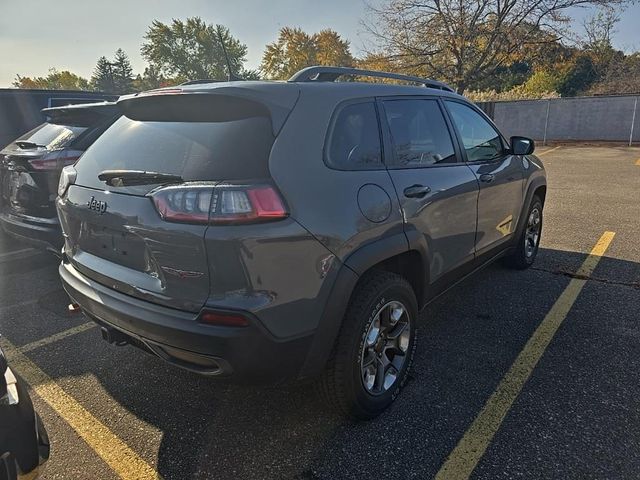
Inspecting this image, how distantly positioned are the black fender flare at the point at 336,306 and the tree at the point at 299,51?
55.2 metres

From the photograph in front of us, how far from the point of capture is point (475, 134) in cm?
357

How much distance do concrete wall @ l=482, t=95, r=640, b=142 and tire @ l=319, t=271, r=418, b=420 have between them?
22.0 metres

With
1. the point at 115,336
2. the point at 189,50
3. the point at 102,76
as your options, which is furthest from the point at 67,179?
the point at 102,76

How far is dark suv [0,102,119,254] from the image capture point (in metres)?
3.91

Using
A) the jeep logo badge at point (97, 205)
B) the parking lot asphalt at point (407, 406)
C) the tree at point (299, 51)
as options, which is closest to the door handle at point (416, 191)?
the parking lot asphalt at point (407, 406)

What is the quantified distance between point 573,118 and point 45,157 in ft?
76.2

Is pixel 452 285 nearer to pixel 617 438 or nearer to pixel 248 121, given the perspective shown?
pixel 617 438

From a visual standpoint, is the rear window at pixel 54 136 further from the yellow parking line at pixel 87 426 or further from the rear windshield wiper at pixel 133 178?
the rear windshield wiper at pixel 133 178

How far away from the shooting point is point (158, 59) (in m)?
69.4

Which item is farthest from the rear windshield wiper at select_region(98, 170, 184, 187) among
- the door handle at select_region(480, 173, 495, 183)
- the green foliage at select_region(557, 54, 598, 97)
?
the green foliage at select_region(557, 54, 598, 97)

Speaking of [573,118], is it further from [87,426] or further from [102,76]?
[102,76]

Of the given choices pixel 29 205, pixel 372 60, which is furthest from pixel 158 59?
pixel 29 205

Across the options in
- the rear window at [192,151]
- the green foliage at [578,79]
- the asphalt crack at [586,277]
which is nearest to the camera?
the rear window at [192,151]

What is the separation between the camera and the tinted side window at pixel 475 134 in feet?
11.0
